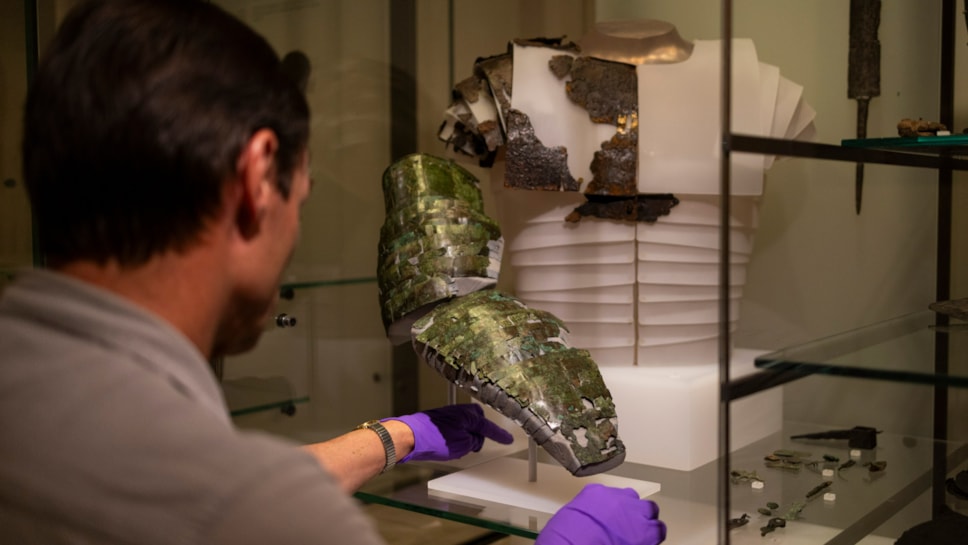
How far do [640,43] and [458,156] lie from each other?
439mm

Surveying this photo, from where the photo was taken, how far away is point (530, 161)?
1.83 m

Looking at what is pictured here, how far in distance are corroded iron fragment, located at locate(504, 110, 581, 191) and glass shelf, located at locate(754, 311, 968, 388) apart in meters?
0.65

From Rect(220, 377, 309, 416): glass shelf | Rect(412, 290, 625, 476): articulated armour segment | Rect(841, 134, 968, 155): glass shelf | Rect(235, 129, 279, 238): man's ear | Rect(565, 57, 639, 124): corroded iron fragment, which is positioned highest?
Rect(565, 57, 639, 124): corroded iron fragment

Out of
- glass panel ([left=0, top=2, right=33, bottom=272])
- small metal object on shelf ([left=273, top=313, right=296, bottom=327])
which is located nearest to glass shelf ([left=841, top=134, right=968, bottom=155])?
small metal object on shelf ([left=273, top=313, right=296, bottom=327])

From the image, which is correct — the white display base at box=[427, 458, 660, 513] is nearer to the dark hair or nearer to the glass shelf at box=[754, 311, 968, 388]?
the glass shelf at box=[754, 311, 968, 388]

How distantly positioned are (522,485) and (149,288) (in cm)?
103

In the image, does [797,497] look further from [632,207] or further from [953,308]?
[632,207]

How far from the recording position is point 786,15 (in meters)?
1.27

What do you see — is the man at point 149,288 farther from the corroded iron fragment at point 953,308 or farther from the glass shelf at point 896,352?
the corroded iron fragment at point 953,308

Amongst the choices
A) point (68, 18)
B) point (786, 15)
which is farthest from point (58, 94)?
point (786, 15)

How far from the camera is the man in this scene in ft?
2.14

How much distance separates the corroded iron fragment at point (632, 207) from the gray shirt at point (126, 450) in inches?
49.5

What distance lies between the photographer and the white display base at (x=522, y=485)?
159 cm

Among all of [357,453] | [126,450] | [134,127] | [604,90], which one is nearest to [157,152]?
[134,127]
